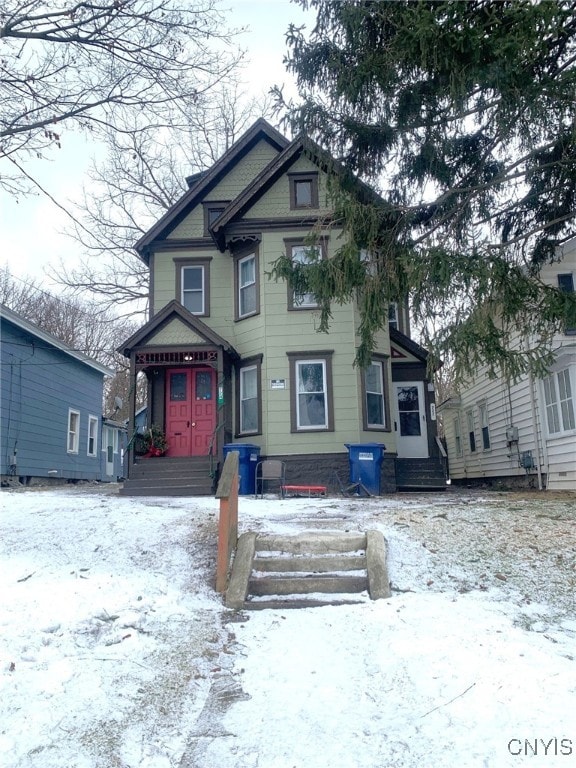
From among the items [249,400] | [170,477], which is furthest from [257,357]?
[170,477]

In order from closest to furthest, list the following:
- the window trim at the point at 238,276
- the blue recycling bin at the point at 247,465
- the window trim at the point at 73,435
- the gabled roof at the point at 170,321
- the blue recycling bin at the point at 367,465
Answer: the blue recycling bin at the point at 247,465 → the blue recycling bin at the point at 367,465 → the gabled roof at the point at 170,321 → the window trim at the point at 238,276 → the window trim at the point at 73,435

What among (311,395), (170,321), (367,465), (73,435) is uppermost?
(170,321)

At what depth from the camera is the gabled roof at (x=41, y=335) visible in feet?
52.9

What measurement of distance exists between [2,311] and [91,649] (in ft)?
43.5

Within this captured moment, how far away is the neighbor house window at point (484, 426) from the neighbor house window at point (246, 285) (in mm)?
8177

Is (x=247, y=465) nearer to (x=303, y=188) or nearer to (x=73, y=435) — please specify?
(x=303, y=188)

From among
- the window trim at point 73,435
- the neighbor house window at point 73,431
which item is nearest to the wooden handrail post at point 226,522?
the window trim at point 73,435

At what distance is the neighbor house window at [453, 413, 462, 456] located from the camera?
72.2 feet

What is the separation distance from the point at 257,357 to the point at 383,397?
3176 millimetres

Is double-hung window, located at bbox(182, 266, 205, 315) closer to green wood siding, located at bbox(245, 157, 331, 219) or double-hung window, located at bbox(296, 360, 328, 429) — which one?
green wood siding, located at bbox(245, 157, 331, 219)

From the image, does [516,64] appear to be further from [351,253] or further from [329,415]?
[329,415]

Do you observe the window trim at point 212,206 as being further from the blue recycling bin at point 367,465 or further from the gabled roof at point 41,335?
the blue recycling bin at point 367,465

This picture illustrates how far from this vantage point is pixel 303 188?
49.7ft

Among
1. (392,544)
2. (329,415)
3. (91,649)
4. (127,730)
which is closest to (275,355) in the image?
(329,415)
